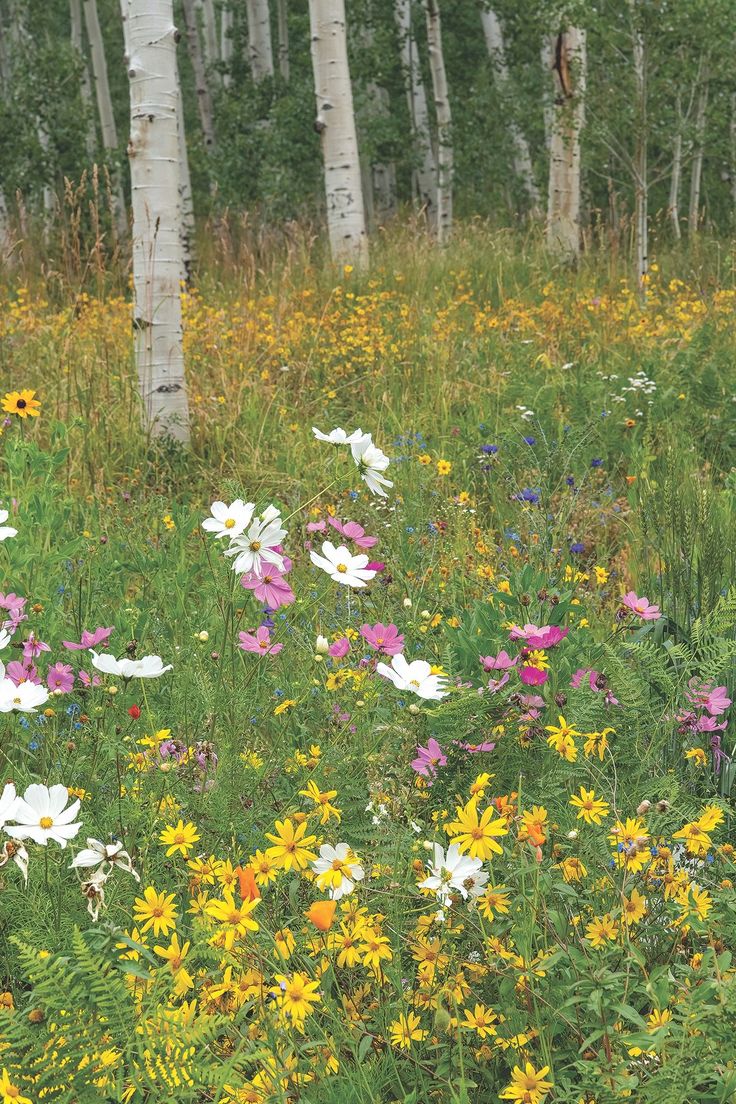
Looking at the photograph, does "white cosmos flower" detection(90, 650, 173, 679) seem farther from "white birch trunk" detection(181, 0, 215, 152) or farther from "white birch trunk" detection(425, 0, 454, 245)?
"white birch trunk" detection(181, 0, 215, 152)

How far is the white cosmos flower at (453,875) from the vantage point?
1274mm

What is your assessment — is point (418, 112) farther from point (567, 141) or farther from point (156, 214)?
point (156, 214)

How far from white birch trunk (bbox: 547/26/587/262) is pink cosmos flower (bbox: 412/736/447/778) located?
6.84 metres

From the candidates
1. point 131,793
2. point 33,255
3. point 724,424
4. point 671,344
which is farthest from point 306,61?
point 131,793

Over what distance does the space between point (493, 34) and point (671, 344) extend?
47.2 ft

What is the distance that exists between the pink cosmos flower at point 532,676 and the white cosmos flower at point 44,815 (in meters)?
0.80

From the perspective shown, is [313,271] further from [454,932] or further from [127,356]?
[454,932]

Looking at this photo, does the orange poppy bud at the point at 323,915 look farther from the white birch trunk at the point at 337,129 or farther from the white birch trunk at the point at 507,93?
the white birch trunk at the point at 507,93

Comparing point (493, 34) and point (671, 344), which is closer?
point (671, 344)

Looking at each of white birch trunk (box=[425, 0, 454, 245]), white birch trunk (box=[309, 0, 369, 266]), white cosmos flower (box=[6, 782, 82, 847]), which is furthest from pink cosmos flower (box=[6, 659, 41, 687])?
white birch trunk (box=[425, 0, 454, 245])

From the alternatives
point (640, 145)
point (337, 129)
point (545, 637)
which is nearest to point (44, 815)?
point (545, 637)

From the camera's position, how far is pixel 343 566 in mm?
1725

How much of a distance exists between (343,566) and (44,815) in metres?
0.66

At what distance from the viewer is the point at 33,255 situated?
938 centimetres
